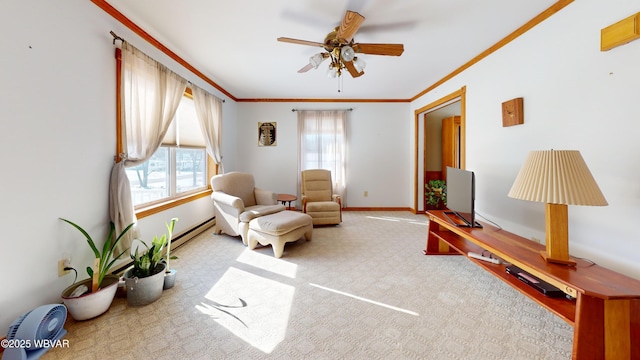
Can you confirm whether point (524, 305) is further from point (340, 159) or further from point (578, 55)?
point (340, 159)

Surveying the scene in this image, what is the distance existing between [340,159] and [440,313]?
3.59 m

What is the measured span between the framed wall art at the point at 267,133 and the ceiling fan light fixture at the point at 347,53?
3.01 metres

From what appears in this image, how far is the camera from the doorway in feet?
15.6

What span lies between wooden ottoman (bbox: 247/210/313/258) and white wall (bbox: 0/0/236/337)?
4.60 feet

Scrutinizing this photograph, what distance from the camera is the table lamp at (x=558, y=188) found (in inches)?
55.1

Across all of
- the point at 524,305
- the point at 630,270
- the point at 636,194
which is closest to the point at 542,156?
the point at 636,194

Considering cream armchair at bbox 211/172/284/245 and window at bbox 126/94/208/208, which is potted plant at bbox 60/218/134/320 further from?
cream armchair at bbox 211/172/284/245

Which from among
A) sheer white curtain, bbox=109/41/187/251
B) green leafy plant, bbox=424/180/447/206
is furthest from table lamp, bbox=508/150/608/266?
green leafy plant, bbox=424/180/447/206

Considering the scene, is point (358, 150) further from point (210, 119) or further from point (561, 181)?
point (561, 181)

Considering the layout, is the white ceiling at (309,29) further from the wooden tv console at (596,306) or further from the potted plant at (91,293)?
the wooden tv console at (596,306)

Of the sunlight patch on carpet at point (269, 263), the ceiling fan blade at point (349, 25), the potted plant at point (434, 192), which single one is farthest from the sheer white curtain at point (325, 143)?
the ceiling fan blade at point (349, 25)

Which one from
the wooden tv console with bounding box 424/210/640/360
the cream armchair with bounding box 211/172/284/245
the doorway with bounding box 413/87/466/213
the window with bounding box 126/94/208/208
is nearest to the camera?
the wooden tv console with bounding box 424/210/640/360

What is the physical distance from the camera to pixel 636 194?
152cm

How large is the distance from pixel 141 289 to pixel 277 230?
4.23 feet
